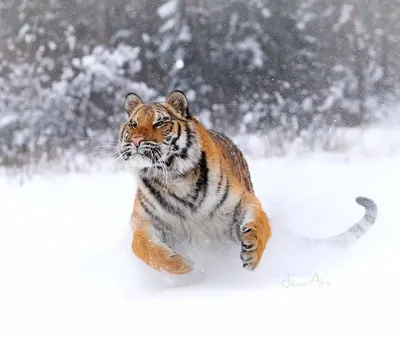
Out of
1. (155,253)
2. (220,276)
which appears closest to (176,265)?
(155,253)

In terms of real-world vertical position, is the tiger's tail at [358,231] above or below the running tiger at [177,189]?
above

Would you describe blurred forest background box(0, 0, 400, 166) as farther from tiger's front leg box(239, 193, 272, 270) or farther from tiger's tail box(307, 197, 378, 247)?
tiger's front leg box(239, 193, 272, 270)

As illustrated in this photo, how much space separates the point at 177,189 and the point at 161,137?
0.34m

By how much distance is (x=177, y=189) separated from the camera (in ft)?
14.5

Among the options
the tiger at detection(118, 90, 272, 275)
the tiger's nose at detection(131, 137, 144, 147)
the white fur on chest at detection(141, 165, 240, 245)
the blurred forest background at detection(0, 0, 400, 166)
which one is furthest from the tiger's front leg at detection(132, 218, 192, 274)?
the blurred forest background at detection(0, 0, 400, 166)

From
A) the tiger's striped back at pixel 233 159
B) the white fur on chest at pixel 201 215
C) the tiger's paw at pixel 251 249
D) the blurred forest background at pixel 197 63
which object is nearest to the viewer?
the tiger's paw at pixel 251 249

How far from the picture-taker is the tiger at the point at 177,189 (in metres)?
4.29

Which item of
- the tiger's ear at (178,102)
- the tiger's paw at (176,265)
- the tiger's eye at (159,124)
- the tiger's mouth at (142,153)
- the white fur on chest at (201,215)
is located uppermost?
the tiger's ear at (178,102)

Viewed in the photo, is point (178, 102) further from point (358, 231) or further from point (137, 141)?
point (358, 231)

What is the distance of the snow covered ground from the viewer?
3.43 meters

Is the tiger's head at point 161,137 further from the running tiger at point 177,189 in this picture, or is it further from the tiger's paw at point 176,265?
the tiger's paw at point 176,265

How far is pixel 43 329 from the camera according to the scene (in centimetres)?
365

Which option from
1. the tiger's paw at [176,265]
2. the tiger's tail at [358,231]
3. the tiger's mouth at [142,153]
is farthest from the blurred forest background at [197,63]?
the tiger's paw at [176,265]

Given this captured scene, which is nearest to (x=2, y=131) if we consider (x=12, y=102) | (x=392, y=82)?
(x=12, y=102)
